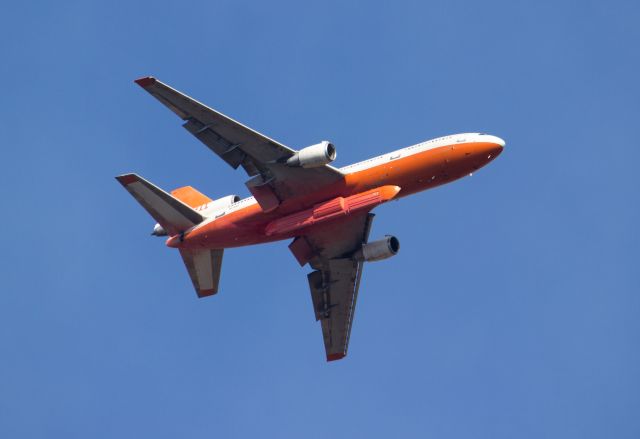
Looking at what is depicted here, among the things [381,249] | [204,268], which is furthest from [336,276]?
[204,268]

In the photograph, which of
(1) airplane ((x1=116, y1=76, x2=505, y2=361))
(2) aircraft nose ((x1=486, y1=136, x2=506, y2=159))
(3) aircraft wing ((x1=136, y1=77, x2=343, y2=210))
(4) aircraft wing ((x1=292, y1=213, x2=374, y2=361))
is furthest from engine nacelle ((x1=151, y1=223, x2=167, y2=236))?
(2) aircraft nose ((x1=486, y1=136, x2=506, y2=159))

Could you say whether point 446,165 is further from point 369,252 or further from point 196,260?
point 196,260

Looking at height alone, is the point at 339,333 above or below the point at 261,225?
below

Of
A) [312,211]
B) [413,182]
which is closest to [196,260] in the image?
[312,211]

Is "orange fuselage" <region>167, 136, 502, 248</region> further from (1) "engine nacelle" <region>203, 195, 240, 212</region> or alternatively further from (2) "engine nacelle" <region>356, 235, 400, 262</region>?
(2) "engine nacelle" <region>356, 235, 400, 262</region>

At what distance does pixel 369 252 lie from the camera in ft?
253

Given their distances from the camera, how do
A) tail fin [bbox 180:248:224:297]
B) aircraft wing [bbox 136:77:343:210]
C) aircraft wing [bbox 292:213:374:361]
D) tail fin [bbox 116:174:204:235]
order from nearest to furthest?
aircraft wing [bbox 136:77:343:210]
tail fin [bbox 116:174:204:235]
aircraft wing [bbox 292:213:374:361]
tail fin [bbox 180:248:224:297]

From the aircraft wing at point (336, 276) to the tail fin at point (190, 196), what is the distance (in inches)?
286

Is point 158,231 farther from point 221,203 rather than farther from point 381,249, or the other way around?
point 381,249

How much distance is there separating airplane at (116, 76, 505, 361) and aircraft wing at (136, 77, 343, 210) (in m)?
0.06

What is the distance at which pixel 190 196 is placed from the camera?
7906 cm

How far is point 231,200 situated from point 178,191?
238 inches

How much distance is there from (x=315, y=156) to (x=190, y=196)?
42.2 ft

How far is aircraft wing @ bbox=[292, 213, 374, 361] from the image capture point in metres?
76.9
